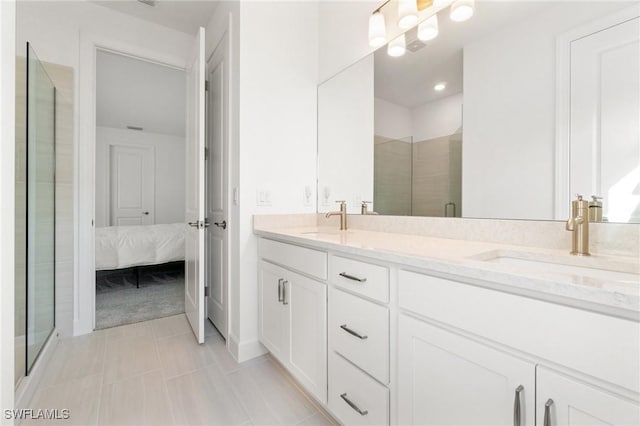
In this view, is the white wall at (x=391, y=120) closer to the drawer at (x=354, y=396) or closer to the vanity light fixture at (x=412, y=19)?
the vanity light fixture at (x=412, y=19)

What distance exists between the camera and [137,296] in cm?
308

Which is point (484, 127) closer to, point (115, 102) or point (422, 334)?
point (422, 334)

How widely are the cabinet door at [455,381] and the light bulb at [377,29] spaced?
5.20ft

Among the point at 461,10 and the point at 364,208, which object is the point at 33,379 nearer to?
the point at 364,208

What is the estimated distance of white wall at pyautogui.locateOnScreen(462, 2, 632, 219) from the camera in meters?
1.08

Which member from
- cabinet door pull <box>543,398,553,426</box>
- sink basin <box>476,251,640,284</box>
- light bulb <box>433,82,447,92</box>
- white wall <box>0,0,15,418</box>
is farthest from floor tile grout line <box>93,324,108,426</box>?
light bulb <box>433,82,447,92</box>

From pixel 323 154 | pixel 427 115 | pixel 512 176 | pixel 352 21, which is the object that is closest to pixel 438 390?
pixel 512 176

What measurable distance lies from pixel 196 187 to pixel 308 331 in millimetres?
1369

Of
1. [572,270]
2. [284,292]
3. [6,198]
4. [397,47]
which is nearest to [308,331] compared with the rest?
[284,292]

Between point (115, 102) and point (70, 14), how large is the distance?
2686mm

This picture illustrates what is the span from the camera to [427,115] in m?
1.53

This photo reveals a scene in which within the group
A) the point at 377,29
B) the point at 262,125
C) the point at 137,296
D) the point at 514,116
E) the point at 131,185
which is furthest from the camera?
the point at 131,185

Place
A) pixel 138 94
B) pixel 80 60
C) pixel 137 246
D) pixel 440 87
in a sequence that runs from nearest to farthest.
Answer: pixel 440 87, pixel 80 60, pixel 137 246, pixel 138 94

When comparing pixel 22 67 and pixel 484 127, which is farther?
pixel 22 67
